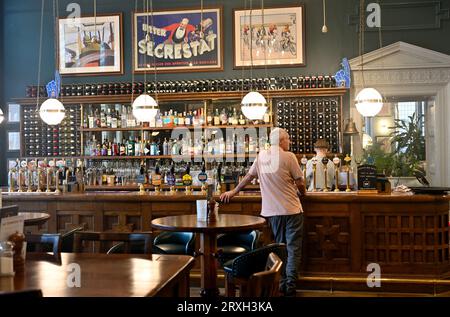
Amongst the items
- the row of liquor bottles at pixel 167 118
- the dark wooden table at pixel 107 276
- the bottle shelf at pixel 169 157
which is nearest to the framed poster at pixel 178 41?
the row of liquor bottles at pixel 167 118

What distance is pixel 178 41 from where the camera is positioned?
354 inches

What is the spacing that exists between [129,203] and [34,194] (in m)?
1.26

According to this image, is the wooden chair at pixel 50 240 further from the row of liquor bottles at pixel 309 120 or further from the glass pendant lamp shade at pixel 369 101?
the row of liquor bottles at pixel 309 120

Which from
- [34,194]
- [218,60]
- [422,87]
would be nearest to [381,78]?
[422,87]

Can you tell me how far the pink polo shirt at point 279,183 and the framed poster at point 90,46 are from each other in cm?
469

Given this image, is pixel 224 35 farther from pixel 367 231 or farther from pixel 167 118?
pixel 367 231

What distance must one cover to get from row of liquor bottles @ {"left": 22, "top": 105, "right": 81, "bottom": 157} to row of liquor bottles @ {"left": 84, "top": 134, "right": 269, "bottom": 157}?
0.96 feet

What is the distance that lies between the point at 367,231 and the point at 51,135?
5570 millimetres

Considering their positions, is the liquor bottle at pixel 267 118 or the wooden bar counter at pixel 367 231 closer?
the wooden bar counter at pixel 367 231

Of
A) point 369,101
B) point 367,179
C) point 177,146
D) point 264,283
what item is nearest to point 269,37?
point 177,146

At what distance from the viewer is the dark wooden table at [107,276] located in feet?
7.18

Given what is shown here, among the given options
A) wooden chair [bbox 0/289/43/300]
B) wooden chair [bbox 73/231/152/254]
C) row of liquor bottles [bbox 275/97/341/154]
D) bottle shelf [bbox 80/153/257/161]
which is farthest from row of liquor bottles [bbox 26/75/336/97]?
wooden chair [bbox 0/289/43/300]
